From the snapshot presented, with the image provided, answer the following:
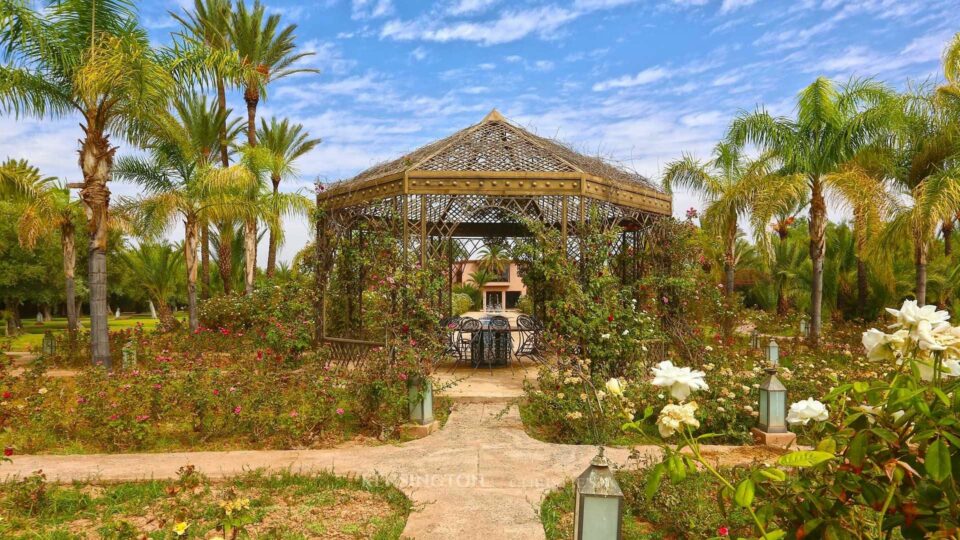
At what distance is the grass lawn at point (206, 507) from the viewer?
3.81 meters

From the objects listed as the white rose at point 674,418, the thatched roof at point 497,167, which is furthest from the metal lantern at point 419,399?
the white rose at point 674,418

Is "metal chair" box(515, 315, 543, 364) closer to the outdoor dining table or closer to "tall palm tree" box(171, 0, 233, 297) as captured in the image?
the outdoor dining table

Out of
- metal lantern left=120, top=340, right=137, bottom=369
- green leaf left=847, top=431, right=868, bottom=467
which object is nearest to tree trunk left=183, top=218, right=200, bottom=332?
metal lantern left=120, top=340, right=137, bottom=369

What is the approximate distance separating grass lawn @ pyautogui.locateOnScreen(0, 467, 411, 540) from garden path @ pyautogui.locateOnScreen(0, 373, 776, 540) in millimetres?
218

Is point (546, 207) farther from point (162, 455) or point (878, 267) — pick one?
point (878, 267)

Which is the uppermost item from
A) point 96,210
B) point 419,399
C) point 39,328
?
point 96,210

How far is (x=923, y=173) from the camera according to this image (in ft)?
42.3

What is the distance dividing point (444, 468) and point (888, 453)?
4.02 metres

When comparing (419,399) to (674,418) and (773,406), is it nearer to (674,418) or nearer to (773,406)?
(773,406)

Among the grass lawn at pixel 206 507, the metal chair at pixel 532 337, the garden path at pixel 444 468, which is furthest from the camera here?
the metal chair at pixel 532 337

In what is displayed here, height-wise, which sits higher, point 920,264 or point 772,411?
point 920,264

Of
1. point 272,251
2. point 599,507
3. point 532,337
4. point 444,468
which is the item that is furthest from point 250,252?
point 599,507

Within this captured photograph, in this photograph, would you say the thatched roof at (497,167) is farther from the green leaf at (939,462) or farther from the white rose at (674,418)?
the green leaf at (939,462)

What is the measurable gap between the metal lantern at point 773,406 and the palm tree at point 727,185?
872cm
